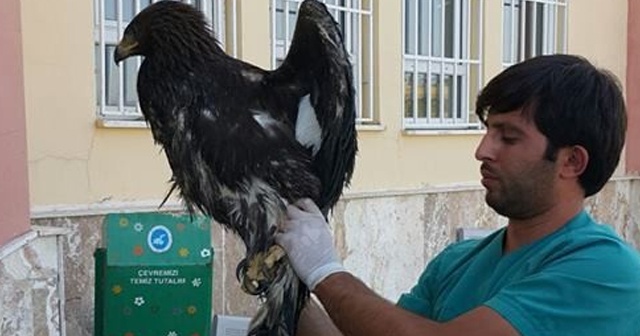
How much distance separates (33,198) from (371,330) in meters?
2.91

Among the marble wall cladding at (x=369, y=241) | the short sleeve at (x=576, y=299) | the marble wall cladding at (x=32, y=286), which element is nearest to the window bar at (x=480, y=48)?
the marble wall cladding at (x=369, y=241)

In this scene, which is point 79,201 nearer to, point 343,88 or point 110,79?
point 110,79

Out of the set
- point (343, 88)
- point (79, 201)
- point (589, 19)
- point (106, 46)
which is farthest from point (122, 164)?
point (589, 19)

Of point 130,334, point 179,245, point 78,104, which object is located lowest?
point 130,334

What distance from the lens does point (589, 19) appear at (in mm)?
7910

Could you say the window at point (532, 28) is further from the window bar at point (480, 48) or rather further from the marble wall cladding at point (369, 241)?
the marble wall cladding at point (369, 241)

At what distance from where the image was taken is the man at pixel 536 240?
5.35 feet

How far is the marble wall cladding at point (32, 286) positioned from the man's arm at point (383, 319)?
6.62 ft

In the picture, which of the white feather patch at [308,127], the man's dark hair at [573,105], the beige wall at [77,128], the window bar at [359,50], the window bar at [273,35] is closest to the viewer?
the man's dark hair at [573,105]

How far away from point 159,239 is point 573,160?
2296 mm

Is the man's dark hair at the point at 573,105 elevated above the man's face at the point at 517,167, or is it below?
above

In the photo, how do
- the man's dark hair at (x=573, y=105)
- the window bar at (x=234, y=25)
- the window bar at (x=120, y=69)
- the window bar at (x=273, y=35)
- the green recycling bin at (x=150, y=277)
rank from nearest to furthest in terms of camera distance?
1. the man's dark hair at (x=573, y=105)
2. the green recycling bin at (x=150, y=277)
3. the window bar at (x=120, y=69)
4. the window bar at (x=234, y=25)
5. the window bar at (x=273, y=35)

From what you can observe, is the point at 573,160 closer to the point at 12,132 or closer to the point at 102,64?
the point at 12,132

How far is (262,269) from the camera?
189 centimetres
